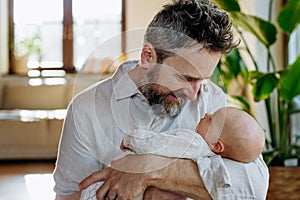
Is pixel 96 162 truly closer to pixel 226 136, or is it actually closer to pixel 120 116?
pixel 120 116

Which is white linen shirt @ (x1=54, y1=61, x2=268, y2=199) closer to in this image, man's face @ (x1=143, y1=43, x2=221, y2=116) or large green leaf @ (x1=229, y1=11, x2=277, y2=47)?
man's face @ (x1=143, y1=43, x2=221, y2=116)

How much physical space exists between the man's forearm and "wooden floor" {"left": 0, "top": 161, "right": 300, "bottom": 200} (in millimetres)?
2095

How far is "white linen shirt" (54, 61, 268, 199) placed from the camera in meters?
1.41

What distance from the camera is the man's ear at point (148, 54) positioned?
4.20 feet

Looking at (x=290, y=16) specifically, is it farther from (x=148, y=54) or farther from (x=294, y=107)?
(x=148, y=54)

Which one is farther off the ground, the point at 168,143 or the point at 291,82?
the point at 168,143

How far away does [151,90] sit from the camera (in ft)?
4.39

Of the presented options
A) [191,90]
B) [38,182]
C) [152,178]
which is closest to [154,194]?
[152,178]

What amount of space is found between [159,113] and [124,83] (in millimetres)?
111

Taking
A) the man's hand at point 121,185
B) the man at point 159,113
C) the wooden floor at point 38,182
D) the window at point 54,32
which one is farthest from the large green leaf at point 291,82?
the window at point 54,32

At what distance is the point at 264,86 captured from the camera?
3.39m

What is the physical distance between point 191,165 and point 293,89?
2.02m

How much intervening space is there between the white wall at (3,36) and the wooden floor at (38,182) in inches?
66.2

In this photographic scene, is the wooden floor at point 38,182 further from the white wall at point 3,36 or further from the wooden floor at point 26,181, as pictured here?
the white wall at point 3,36
